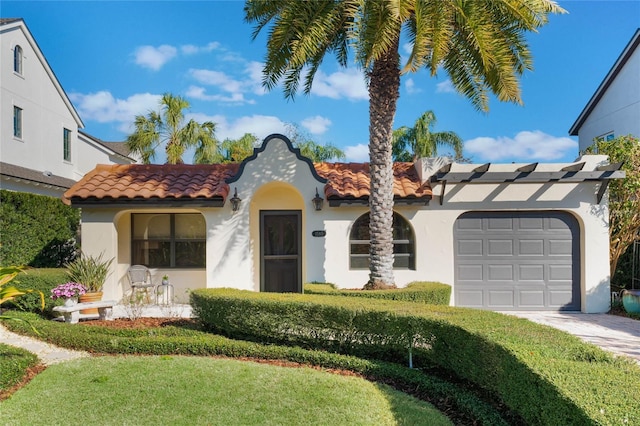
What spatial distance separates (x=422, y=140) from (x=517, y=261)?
24.2 meters

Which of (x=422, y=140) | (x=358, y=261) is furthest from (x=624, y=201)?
(x=422, y=140)

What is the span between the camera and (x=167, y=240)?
12.6 meters

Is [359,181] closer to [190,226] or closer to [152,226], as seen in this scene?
[190,226]

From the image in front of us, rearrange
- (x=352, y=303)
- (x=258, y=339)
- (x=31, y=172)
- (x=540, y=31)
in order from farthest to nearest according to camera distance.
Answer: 1. (x=31, y=172)
2. (x=540, y=31)
3. (x=258, y=339)
4. (x=352, y=303)

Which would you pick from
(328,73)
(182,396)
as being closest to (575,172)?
(328,73)

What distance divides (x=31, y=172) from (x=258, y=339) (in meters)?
16.4

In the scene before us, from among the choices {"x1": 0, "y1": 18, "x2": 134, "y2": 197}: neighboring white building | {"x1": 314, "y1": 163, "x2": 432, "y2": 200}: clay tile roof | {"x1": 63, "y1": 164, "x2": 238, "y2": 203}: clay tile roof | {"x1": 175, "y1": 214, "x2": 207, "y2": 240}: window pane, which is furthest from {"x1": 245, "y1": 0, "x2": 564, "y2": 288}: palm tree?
{"x1": 0, "y1": 18, "x2": 134, "y2": 197}: neighboring white building

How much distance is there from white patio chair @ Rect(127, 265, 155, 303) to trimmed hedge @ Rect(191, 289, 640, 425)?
4.08 meters

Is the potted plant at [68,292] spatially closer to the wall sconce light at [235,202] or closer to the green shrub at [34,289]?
the green shrub at [34,289]

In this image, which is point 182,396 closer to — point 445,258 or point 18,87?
point 445,258

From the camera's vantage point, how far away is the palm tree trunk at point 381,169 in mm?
9695

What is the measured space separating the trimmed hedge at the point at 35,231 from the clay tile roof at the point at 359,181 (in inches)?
377

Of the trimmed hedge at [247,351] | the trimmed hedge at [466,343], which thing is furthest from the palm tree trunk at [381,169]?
the trimmed hedge at [247,351]

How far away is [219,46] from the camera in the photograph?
47.1 ft
